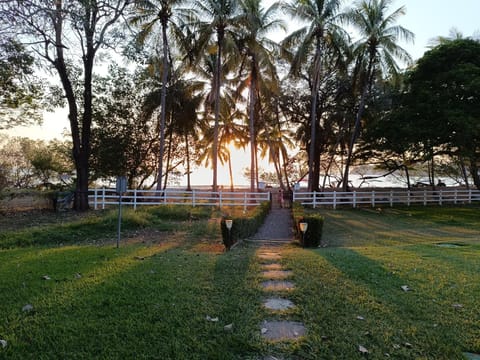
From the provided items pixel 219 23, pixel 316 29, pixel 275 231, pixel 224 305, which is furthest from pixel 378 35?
pixel 224 305

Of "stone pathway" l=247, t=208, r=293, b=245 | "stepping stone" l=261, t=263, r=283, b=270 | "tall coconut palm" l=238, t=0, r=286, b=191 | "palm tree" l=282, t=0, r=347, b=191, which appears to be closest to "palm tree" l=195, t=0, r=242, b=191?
"tall coconut palm" l=238, t=0, r=286, b=191

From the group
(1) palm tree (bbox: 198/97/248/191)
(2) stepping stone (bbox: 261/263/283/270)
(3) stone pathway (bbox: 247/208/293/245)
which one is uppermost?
(1) palm tree (bbox: 198/97/248/191)

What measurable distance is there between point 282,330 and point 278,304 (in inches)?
23.0

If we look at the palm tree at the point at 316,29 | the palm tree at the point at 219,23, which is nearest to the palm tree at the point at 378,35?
the palm tree at the point at 316,29

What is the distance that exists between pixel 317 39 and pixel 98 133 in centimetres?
1485

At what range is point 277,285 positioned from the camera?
3879 mm

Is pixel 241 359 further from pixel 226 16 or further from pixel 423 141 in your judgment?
pixel 423 141

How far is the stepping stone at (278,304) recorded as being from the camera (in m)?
3.15

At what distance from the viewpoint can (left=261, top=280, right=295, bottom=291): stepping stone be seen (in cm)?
372

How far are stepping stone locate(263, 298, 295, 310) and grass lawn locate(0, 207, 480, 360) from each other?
0.09m

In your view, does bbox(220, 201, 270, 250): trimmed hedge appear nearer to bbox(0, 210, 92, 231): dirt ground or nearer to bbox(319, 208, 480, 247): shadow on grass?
bbox(319, 208, 480, 247): shadow on grass

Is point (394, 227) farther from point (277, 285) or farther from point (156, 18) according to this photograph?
point (156, 18)

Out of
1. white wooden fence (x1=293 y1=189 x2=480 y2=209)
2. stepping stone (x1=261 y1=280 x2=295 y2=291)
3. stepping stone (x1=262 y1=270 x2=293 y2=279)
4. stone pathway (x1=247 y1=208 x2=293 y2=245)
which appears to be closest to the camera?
stepping stone (x1=261 y1=280 x2=295 y2=291)

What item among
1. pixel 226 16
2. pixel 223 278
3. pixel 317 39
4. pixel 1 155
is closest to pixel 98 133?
pixel 1 155
